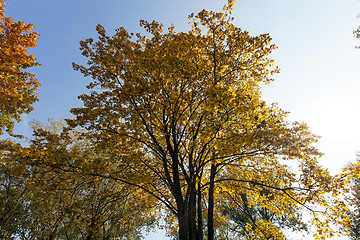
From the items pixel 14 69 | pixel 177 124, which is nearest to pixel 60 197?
pixel 14 69

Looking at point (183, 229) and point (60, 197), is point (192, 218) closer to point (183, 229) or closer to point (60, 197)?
point (183, 229)

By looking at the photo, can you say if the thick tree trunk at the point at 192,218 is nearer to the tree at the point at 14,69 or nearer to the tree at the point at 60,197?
the tree at the point at 60,197

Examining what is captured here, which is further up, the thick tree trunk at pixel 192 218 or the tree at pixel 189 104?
the tree at pixel 189 104

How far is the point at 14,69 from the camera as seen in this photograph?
980 centimetres

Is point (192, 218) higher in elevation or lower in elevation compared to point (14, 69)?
lower

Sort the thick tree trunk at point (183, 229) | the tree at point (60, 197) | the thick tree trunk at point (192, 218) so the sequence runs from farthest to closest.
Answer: the thick tree trunk at point (192, 218), the thick tree trunk at point (183, 229), the tree at point (60, 197)

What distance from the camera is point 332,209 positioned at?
643cm

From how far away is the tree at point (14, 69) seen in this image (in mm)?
9406

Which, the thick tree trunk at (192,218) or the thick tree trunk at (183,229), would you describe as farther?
the thick tree trunk at (192,218)

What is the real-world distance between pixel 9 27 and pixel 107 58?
269 inches

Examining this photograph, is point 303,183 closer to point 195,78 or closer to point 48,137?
point 195,78

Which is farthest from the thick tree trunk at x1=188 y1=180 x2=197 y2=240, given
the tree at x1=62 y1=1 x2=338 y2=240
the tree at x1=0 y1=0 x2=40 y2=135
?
the tree at x1=0 y1=0 x2=40 y2=135

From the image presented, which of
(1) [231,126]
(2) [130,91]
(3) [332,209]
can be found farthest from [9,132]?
(3) [332,209]

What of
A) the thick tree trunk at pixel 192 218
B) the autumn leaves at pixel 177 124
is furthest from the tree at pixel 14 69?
the thick tree trunk at pixel 192 218
